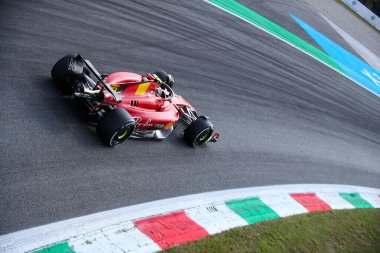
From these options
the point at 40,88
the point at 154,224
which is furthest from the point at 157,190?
the point at 40,88

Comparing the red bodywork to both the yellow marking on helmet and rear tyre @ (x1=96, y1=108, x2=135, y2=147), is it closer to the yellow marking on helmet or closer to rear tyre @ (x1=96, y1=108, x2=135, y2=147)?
the yellow marking on helmet

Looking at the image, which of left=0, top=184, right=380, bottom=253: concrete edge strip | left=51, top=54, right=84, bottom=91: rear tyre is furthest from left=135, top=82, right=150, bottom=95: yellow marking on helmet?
left=0, top=184, right=380, bottom=253: concrete edge strip

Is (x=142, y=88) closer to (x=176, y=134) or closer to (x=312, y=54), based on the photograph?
(x=176, y=134)

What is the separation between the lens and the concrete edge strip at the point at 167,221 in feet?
15.9

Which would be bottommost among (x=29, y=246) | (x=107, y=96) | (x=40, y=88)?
(x=29, y=246)

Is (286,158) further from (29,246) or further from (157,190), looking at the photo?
(29,246)

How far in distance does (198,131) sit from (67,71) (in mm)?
2550

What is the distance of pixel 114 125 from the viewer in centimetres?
633

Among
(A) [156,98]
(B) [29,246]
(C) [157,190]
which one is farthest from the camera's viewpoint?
(A) [156,98]

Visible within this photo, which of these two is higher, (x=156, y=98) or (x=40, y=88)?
(x=156, y=98)

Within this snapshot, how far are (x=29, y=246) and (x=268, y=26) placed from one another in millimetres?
14436

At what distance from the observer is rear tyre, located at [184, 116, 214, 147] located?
7836 mm

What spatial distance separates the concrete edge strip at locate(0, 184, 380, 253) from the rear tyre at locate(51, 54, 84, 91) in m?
2.33

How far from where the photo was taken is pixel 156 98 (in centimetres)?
755
